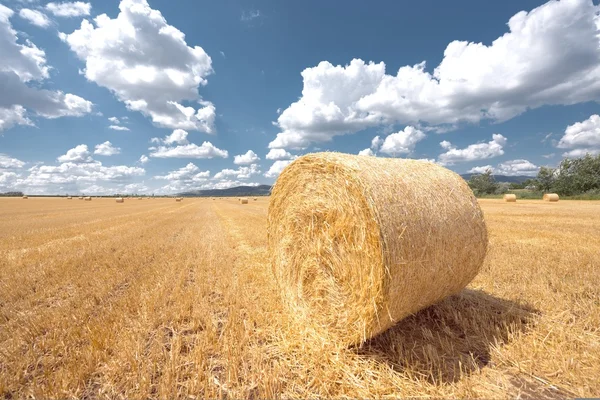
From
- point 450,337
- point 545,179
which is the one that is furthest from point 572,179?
point 450,337

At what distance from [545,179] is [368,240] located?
210 ft

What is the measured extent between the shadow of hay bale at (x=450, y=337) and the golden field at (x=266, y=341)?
17 millimetres

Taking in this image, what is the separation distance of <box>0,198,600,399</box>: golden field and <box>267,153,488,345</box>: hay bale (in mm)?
445

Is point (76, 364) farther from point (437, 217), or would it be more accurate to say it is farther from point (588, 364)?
point (588, 364)

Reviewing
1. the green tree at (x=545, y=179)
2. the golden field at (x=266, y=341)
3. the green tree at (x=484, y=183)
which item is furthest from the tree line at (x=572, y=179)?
the golden field at (x=266, y=341)

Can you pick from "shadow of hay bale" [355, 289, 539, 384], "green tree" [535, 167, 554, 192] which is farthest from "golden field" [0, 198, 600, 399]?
"green tree" [535, 167, 554, 192]

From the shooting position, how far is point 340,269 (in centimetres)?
364

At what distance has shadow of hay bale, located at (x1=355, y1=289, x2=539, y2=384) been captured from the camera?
301cm

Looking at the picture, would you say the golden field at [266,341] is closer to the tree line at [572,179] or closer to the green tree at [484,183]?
the tree line at [572,179]

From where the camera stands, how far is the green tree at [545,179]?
49281 mm

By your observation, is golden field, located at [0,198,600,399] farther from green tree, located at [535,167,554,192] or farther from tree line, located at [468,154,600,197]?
green tree, located at [535,167,554,192]

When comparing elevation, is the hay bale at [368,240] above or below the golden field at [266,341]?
above

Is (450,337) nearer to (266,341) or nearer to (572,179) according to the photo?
(266,341)

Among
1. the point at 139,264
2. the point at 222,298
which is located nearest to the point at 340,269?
the point at 222,298
